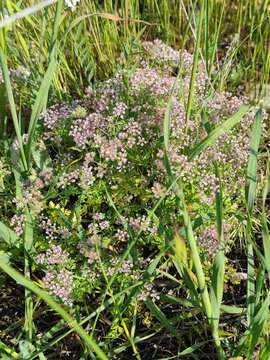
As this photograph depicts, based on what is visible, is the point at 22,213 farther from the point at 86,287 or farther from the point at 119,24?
the point at 119,24

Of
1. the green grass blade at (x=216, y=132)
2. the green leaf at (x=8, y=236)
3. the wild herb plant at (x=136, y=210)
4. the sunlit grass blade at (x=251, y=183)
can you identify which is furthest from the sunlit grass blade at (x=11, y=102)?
the sunlit grass blade at (x=251, y=183)

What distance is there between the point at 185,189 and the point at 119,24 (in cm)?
101

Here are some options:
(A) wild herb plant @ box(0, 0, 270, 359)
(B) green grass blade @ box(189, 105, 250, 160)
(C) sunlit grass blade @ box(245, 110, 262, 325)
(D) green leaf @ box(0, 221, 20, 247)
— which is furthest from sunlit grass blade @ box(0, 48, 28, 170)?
(C) sunlit grass blade @ box(245, 110, 262, 325)

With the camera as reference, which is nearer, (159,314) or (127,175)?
(159,314)

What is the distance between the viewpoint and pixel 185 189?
5.26ft

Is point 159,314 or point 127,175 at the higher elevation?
point 127,175

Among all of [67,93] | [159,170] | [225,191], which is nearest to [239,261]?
[225,191]

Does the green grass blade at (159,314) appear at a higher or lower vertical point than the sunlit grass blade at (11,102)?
lower

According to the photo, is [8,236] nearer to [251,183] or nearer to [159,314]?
[159,314]

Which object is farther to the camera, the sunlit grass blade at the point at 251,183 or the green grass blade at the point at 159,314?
the green grass blade at the point at 159,314

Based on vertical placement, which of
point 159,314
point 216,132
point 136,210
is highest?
point 216,132

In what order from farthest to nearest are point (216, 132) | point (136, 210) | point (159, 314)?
1. point (136, 210)
2. point (159, 314)
3. point (216, 132)

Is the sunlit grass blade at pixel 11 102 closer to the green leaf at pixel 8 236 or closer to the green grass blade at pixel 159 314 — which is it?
the green leaf at pixel 8 236

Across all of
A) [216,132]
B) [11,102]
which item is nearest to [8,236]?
[11,102]
